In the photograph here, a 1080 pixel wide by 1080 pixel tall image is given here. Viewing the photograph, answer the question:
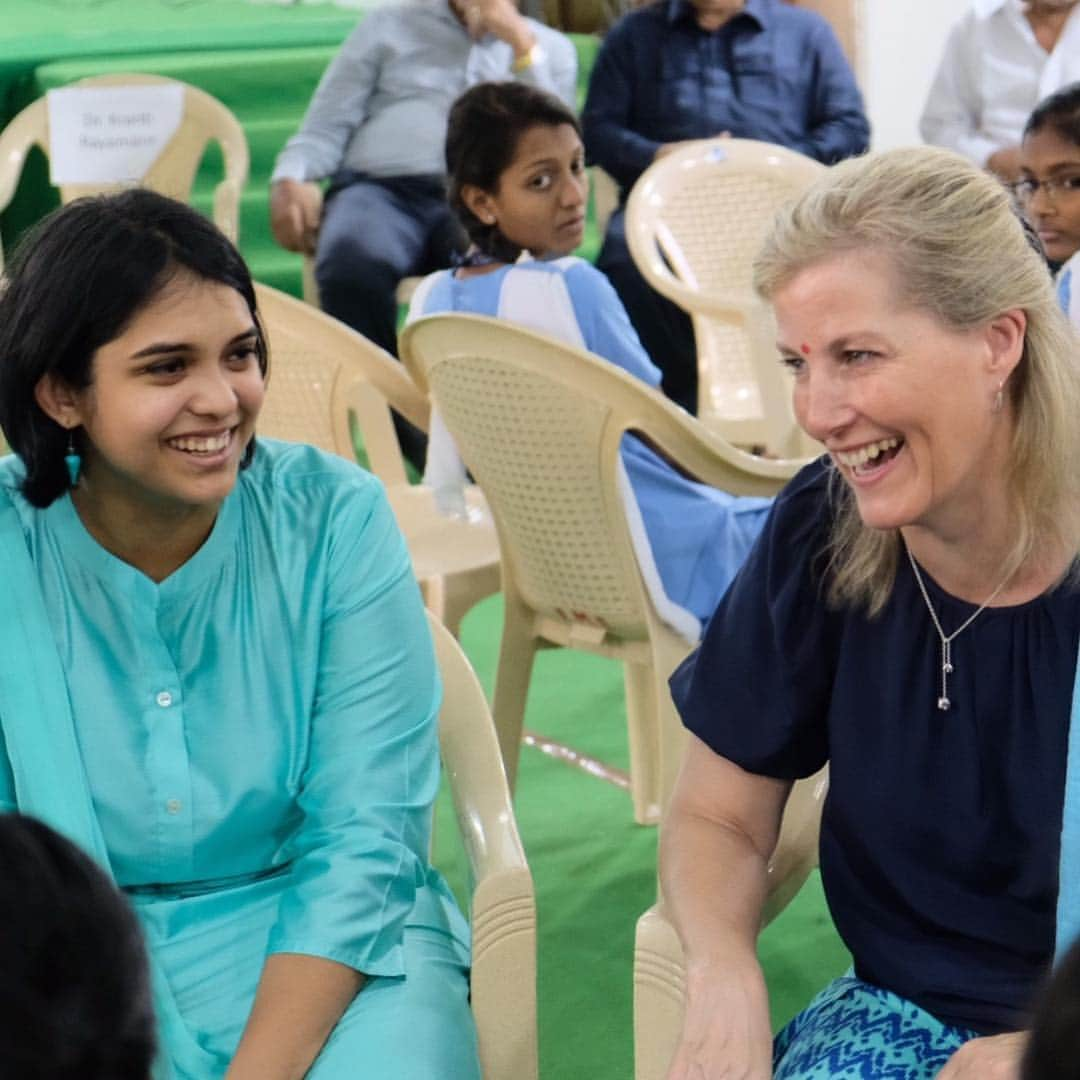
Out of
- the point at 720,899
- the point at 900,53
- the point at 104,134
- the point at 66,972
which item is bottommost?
the point at 900,53

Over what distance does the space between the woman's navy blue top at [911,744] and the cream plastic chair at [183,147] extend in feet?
13.3

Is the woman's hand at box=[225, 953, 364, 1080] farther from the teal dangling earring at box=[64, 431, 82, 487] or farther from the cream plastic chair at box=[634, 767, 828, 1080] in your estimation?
the teal dangling earring at box=[64, 431, 82, 487]

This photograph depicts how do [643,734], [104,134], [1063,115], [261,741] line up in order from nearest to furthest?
[261,741], [643,734], [1063,115], [104,134]

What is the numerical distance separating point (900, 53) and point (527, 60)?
8.00ft

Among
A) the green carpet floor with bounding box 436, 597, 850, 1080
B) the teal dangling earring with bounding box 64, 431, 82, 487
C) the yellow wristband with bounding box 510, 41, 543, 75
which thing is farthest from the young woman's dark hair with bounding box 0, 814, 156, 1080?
the yellow wristband with bounding box 510, 41, 543, 75

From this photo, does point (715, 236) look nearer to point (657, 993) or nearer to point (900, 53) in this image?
point (900, 53)

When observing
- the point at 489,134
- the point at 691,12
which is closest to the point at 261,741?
the point at 489,134

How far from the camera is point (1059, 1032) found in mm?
736

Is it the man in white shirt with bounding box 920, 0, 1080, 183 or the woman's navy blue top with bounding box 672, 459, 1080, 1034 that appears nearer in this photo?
the woman's navy blue top with bounding box 672, 459, 1080, 1034

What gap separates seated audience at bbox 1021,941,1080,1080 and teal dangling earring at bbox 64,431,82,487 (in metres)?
1.35

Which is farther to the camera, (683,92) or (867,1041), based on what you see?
(683,92)

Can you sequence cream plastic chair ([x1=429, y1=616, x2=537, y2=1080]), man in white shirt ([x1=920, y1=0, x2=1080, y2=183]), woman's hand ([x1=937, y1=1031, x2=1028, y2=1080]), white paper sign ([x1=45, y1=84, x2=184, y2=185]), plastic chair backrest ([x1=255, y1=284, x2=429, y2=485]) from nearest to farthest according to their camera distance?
woman's hand ([x1=937, y1=1031, x2=1028, y2=1080])
cream plastic chair ([x1=429, y1=616, x2=537, y2=1080])
plastic chair backrest ([x1=255, y1=284, x2=429, y2=485])
white paper sign ([x1=45, y1=84, x2=184, y2=185])
man in white shirt ([x1=920, y1=0, x2=1080, y2=183])

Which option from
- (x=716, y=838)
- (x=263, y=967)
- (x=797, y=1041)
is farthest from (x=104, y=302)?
(x=797, y=1041)

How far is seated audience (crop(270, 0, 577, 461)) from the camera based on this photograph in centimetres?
555
